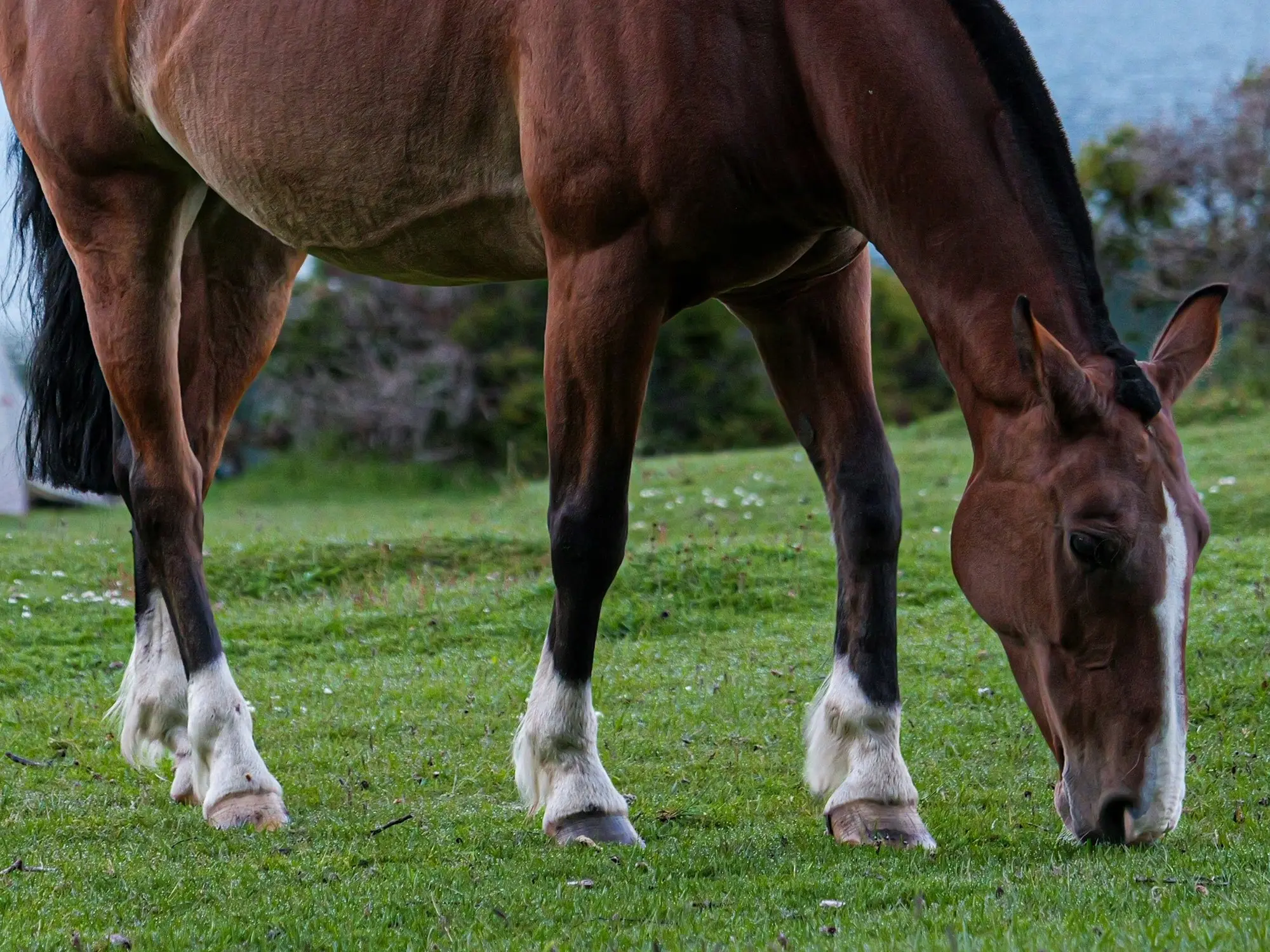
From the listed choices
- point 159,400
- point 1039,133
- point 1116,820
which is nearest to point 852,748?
point 1116,820

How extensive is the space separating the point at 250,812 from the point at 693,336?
17432mm

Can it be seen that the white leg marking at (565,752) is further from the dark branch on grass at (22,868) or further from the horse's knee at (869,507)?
the dark branch on grass at (22,868)

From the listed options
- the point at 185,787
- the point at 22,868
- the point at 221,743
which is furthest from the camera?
the point at 185,787

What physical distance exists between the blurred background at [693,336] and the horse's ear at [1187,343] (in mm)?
16785

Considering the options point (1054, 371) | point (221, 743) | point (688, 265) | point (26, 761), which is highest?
point (688, 265)

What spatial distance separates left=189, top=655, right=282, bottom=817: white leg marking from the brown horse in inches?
0.5

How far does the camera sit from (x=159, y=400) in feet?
14.9

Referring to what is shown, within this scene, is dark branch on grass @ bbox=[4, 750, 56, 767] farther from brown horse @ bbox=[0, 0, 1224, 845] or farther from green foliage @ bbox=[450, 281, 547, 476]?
green foliage @ bbox=[450, 281, 547, 476]

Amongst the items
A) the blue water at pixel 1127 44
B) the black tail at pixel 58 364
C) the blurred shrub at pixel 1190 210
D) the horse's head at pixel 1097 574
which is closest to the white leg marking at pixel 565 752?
the horse's head at pixel 1097 574

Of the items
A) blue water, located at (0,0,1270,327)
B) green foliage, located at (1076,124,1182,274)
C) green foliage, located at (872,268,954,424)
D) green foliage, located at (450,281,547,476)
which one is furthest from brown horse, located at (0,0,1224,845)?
blue water, located at (0,0,1270,327)

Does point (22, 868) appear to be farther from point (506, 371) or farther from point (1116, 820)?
point (506, 371)

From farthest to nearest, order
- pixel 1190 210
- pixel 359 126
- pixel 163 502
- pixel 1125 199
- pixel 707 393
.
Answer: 1. pixel 1125 199
2. pixel 1190 210
3. pixel 707 393
4. pixel 163 502
5. pixel 359 126

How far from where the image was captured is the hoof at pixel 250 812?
3871 millimetres

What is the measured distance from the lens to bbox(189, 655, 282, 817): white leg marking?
4.03 m
